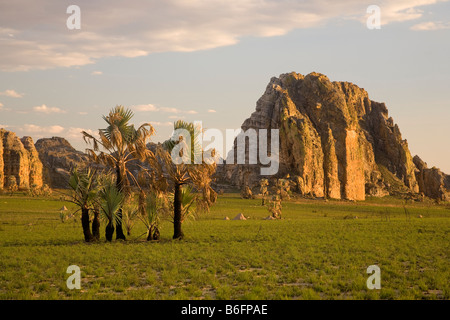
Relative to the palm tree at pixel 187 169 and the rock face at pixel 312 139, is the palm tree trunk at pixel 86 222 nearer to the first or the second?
the palm tree at pixel 187 169

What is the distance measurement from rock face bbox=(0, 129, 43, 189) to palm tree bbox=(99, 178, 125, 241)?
381ft

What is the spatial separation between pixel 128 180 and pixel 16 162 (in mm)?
123468

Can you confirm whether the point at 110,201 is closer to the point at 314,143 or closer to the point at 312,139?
the point at 312,139

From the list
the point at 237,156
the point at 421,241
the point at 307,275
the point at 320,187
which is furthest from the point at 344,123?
the point at 307,275

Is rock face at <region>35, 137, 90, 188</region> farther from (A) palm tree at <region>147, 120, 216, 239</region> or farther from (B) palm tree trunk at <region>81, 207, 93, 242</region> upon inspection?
(A) palm tree at <region>147, 120, 216, 239</region>

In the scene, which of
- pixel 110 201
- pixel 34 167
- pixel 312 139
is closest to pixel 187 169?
A: pixel 110 201

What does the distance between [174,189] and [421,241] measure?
50.1ft

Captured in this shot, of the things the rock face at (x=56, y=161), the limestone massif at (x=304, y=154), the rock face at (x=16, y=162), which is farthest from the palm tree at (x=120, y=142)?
the rock face at (x=56, y=161)

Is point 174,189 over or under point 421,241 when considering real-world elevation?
over

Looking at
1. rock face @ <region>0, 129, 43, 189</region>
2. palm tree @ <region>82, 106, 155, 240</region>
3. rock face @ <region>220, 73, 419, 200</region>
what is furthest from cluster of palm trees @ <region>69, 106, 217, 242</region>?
rock face @ <region>0, 129, 43, 189</region>

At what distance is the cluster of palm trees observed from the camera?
25547 millimetres

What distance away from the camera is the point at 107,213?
26.0 meters

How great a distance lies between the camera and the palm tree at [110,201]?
1006 inches
